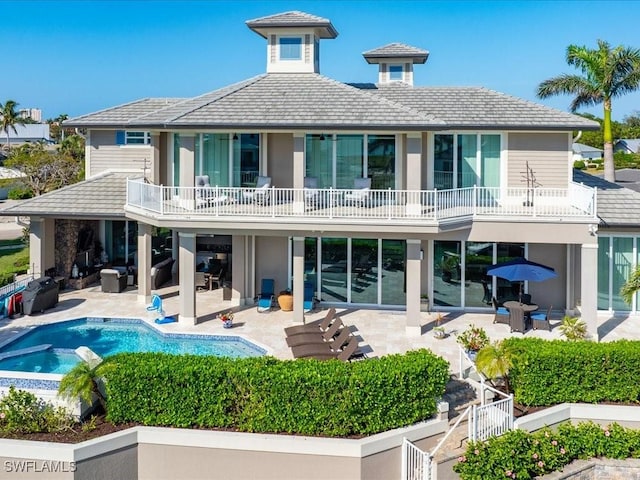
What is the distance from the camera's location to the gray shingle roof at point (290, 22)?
22750 mm

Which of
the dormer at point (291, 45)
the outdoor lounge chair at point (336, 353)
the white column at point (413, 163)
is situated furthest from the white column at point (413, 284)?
the dormer at point (291, 45)

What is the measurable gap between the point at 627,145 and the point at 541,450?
316ft

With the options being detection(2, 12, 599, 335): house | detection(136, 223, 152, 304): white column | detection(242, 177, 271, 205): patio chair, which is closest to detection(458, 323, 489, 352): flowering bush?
detection(2, 12, 599, 335): house

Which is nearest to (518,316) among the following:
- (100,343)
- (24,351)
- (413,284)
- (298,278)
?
(413,284)

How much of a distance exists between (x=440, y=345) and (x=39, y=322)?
525 inches

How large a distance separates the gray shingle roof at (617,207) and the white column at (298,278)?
1028cm

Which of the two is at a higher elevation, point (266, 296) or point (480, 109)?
point (480, 109)

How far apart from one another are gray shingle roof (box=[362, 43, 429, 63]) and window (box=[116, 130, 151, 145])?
10.8 m

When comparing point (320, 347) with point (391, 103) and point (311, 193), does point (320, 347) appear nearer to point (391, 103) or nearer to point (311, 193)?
point (311, 193)

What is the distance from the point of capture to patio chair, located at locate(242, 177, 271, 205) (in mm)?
20031

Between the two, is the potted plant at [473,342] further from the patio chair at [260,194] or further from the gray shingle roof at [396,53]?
the gray shingle roof at [396,53]

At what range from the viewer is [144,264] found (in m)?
22.2

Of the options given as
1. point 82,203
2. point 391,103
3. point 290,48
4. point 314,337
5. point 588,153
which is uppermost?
point 588,153

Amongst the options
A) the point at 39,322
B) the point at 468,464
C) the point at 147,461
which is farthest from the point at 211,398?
the point at 39,322
